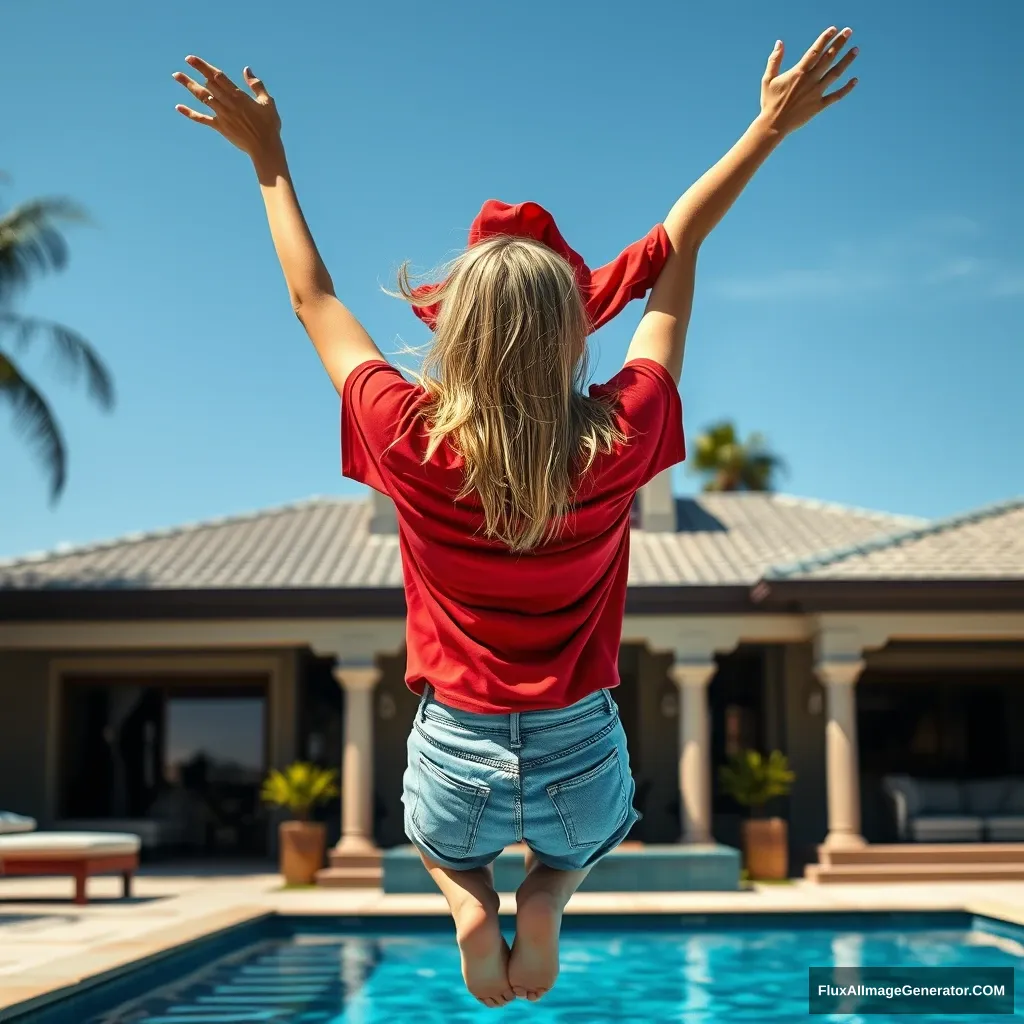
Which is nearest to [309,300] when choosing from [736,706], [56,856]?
[56,856]

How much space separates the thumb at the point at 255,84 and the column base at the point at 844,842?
1292 cm

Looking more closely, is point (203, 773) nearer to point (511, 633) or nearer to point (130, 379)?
point (130, 379)

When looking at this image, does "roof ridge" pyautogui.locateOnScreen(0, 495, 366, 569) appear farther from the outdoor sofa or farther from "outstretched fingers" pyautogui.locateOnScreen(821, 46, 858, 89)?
"outstretched fingers" pyautogui.locateOnScreen(821, 46, 858, 89)

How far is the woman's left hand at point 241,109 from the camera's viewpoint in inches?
81.0

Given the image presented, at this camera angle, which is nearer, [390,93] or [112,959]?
[112,959]

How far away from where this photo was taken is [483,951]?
5.95ft

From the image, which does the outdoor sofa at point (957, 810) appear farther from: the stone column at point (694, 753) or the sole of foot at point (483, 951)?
the sole of foot at point (483, 951)

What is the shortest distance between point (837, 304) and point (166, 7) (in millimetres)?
9978

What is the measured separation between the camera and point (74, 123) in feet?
54.4

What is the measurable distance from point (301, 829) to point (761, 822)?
195 inches

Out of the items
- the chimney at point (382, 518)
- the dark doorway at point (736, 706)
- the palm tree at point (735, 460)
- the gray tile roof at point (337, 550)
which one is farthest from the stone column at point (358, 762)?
the palm tree at point (735, 460)

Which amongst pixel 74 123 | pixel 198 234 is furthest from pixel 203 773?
pixel 74 123

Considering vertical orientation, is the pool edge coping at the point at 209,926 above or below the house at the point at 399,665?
below

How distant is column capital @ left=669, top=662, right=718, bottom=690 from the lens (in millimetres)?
14820
